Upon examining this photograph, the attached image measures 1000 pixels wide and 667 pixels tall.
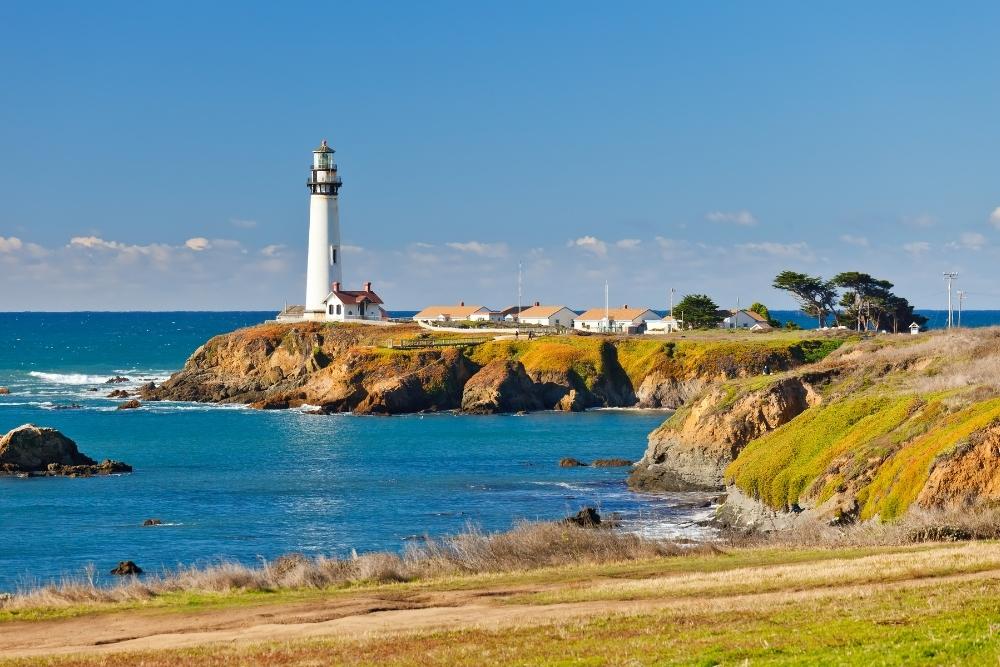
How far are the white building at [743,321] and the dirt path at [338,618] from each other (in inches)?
4256

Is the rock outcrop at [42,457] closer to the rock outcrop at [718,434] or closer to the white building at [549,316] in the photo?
the rock outcrop at [718,434]

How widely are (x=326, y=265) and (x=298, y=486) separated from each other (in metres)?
70.8

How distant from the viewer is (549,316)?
143 metres

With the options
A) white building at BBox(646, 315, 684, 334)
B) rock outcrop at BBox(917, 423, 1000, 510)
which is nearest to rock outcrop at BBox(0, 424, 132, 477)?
rock outcrop at BBox(917, 423, 1000, 510)

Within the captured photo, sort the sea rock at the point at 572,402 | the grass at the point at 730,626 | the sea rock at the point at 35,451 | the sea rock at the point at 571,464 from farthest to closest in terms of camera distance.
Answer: the sea rock at the point at 572,402, the sea rock at the point at 571,464, the sea rock at the point at 35,451, the grass at the point at 730,626

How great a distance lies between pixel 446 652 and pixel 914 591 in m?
8.80

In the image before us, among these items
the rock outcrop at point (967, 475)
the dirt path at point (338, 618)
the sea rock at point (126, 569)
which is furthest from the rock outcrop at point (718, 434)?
the dirt path at point (338, 618)

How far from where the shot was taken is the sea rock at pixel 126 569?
142 feet

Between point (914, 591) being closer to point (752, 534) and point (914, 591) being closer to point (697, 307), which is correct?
point (752, 534)

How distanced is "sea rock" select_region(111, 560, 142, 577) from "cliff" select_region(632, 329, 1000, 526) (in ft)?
72.2

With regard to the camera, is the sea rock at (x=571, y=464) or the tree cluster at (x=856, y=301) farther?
the tree cluster at (x=856, y=301)

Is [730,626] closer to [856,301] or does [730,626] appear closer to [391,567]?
[391,567]

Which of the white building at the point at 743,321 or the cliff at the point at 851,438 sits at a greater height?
the white building at the point at 743,321

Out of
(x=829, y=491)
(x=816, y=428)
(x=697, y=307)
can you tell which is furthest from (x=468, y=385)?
(x=829, y=491)
